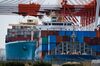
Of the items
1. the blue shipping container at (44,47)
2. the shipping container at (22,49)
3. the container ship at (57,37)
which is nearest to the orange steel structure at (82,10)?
the container ship at (57,37)

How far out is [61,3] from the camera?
7138cm

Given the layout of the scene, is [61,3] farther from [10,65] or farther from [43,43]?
[10,65]

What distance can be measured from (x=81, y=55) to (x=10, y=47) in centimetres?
2222

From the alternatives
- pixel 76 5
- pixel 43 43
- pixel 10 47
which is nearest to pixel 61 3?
pixel 76 5

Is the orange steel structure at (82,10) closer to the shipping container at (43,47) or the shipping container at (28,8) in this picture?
the shipping container at (28,8)

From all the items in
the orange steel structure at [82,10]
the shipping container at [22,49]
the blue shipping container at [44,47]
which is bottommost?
the shipping container at [22,49]

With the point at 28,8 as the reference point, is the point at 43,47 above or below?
below

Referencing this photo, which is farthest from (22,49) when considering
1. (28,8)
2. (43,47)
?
(43,47)

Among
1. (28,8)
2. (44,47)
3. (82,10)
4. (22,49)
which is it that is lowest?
(22,49)

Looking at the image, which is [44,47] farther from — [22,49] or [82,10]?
[82,10]

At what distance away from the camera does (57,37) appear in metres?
54.3

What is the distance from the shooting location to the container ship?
4947 centimetres

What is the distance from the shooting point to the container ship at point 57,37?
49.5 meters

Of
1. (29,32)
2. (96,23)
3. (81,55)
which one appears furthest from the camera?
(29,32)
